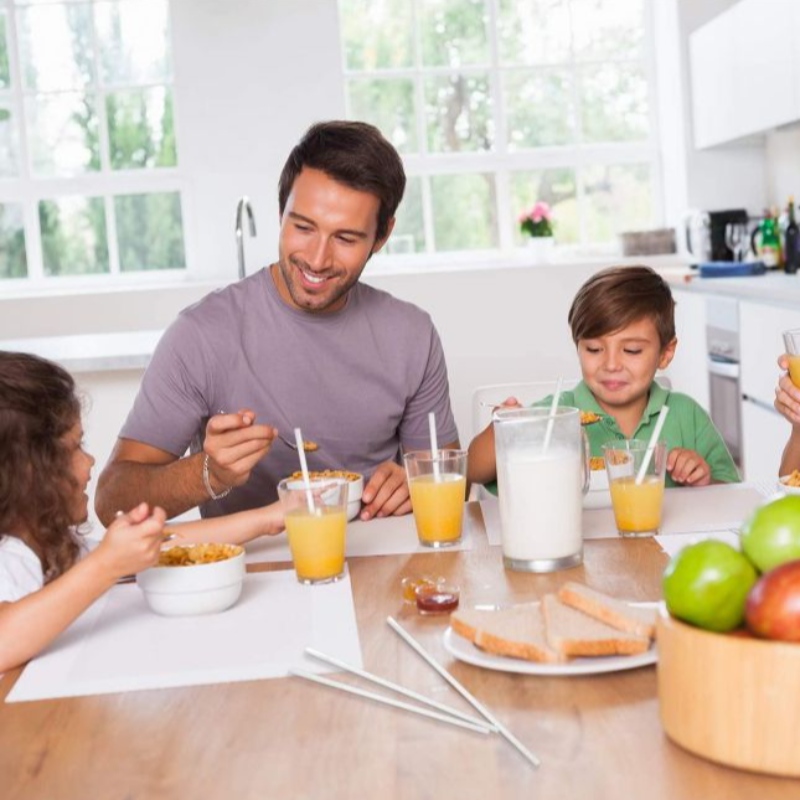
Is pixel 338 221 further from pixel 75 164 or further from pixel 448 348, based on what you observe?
pixel 75 164

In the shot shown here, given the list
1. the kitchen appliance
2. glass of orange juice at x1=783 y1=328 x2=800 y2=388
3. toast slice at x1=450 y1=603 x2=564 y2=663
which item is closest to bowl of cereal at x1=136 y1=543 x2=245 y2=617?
toast slice at x1=450 y1=603 x2=564 y2=663

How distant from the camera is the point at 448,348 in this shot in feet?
18.7

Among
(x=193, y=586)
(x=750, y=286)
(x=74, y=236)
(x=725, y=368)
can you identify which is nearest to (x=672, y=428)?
(x=193, y=586)

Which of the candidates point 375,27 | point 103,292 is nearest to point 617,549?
point 103,292

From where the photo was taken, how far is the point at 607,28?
239 inches

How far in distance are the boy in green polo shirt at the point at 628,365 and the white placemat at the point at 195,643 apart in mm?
988

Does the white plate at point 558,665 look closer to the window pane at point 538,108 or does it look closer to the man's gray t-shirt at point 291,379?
the man's gray t-shirt at point 291,379

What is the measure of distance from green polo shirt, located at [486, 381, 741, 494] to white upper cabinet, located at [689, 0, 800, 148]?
94.8 inches

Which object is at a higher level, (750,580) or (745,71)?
(745,71)

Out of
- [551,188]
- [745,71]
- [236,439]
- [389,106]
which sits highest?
[389,106]

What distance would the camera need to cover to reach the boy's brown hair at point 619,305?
2.42 m

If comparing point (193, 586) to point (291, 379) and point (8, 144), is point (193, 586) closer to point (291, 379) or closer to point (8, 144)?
point (291, 379)

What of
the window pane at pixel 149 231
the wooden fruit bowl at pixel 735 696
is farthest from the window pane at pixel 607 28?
the wooden fruit bowl at pixel 735 696

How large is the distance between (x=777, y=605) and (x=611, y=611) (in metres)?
Result: 0.32
